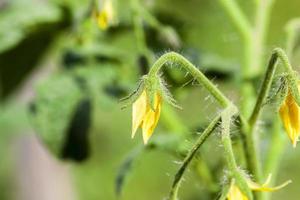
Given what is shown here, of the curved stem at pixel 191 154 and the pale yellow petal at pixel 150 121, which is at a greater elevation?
the pale yellow petal at pixel 150 121

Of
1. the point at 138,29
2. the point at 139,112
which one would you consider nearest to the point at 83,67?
the point at 138,29

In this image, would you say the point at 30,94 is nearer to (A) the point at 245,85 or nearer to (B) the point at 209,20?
(B) the point at 209,20

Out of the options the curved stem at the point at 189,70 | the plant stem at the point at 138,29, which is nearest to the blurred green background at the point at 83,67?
the plant stem at the point at 138,29

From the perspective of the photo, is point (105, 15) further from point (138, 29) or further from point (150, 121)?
point (150, 121)

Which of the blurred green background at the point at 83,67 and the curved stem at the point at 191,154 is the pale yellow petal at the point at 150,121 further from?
the blurred green background at the point at 83,67

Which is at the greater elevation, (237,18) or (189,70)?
(237,18)

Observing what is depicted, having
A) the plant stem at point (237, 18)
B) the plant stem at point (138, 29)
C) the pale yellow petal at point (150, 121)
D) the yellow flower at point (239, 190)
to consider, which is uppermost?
the plant stem at point (138, 29)
